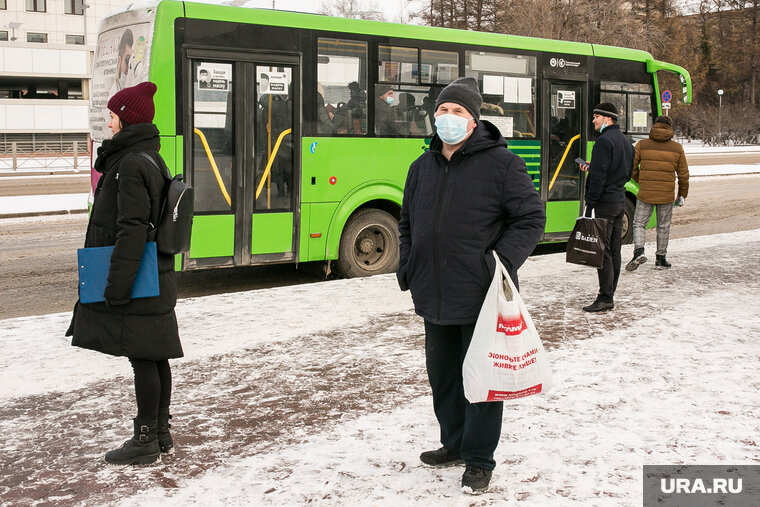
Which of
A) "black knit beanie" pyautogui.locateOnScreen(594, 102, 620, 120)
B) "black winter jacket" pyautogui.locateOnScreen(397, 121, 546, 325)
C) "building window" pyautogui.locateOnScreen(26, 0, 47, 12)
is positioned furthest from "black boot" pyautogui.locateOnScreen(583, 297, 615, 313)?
"building window" pyautogui.locateOnScreen(26, 0, 47, 12)

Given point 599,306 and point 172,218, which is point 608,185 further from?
point 172,218

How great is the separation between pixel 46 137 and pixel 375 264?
161 feet

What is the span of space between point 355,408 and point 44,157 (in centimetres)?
4042

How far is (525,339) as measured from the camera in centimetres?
397

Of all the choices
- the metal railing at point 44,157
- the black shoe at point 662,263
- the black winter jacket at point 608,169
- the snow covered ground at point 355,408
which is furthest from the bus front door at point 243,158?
the metal railing at point 44,157

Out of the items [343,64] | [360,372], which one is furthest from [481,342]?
[343,64]

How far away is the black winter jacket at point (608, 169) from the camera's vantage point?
7.90 m

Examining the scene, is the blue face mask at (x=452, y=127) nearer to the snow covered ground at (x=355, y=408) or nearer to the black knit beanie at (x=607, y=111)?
the snow covered ground at (x=355, y=408)

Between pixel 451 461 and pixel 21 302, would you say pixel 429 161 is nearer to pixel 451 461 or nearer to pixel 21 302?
pixel 451 461

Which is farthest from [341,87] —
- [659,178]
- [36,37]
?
[36,37]

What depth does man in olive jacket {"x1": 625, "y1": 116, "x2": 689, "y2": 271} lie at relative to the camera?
991 cm

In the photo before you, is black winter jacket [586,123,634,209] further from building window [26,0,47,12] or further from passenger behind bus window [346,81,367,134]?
building window [26,0,47,12]

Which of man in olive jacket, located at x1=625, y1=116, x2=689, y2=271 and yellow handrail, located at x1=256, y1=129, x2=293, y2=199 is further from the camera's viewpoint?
man in olive jacket, located at x1=625, y1=116, x2=689, y2=271

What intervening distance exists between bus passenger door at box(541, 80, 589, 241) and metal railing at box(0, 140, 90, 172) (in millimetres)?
21450
